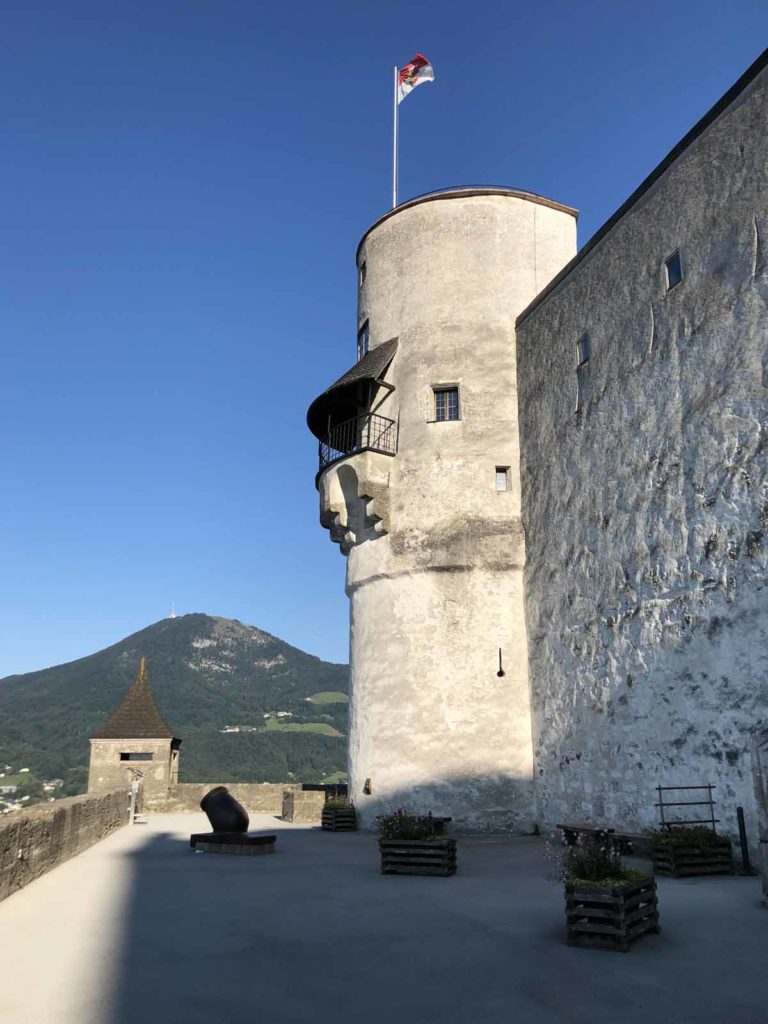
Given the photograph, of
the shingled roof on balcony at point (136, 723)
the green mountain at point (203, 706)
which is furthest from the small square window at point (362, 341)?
the green mountain at point (203, 706)

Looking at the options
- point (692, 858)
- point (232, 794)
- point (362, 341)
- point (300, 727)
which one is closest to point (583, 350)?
point (362, 341)

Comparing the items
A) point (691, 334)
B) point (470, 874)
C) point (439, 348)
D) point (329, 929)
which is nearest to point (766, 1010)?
point (329, 929)

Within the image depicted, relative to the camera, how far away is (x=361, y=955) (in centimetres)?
755

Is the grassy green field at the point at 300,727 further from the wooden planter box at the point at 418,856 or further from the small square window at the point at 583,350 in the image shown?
the wooden planter box at the point at 418,856

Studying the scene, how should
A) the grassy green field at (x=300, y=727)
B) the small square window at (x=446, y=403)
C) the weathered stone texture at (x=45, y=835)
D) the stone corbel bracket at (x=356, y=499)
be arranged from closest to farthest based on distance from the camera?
the weathered stone texture at (x=45, y=835), the stone corbel bracket at (x=356, y=499), the small square window at (x=446, y=403), the grassy green field at (x=300, y=727)

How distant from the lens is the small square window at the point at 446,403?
2222 centimetres

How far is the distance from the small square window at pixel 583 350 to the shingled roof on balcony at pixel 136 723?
64.3 ft

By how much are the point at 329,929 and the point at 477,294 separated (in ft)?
58.8

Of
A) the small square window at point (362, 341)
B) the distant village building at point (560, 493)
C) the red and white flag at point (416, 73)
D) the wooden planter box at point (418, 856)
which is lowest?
the wooden planter box at point (418, 856)

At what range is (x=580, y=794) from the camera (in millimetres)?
17250

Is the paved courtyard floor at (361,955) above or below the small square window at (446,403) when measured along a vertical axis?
below

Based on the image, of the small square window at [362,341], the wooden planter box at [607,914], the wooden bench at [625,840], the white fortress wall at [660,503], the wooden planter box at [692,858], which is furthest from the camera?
the small square window at [362,341]

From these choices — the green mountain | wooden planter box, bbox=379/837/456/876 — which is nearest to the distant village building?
wooden planter box, bbox=379/837/456/876

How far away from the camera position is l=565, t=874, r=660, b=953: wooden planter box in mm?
7684
